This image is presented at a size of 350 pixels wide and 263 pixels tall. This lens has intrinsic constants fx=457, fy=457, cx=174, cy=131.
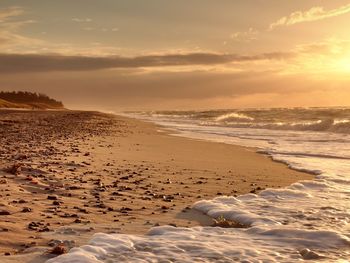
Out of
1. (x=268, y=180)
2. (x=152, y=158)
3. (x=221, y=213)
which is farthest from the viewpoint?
(x=152, y=158)

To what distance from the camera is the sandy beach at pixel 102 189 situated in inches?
269

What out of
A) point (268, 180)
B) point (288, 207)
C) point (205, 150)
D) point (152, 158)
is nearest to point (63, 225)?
point (288, 207)

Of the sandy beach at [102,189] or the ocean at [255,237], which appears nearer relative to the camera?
the ocean at [255,237]

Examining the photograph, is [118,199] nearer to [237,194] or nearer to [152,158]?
[237,194]

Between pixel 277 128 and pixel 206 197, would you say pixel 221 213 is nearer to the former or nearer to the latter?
pixel 206 197

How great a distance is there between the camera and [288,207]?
9.27m

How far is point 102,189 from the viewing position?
1017cm

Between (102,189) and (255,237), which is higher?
(102,189)

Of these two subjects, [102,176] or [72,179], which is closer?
[72,179]

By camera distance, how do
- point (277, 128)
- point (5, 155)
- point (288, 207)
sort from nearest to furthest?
1. point (288, 207)
2. point (5, 155)
3. point (277, 128)

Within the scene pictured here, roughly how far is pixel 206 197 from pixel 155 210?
72.6 inches

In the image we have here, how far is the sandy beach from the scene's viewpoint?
6832 mm

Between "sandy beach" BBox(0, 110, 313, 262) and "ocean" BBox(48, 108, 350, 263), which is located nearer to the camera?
"ocean" BBox(48, 108, 350, 263)

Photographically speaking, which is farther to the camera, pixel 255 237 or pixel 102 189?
pixel 102 189
